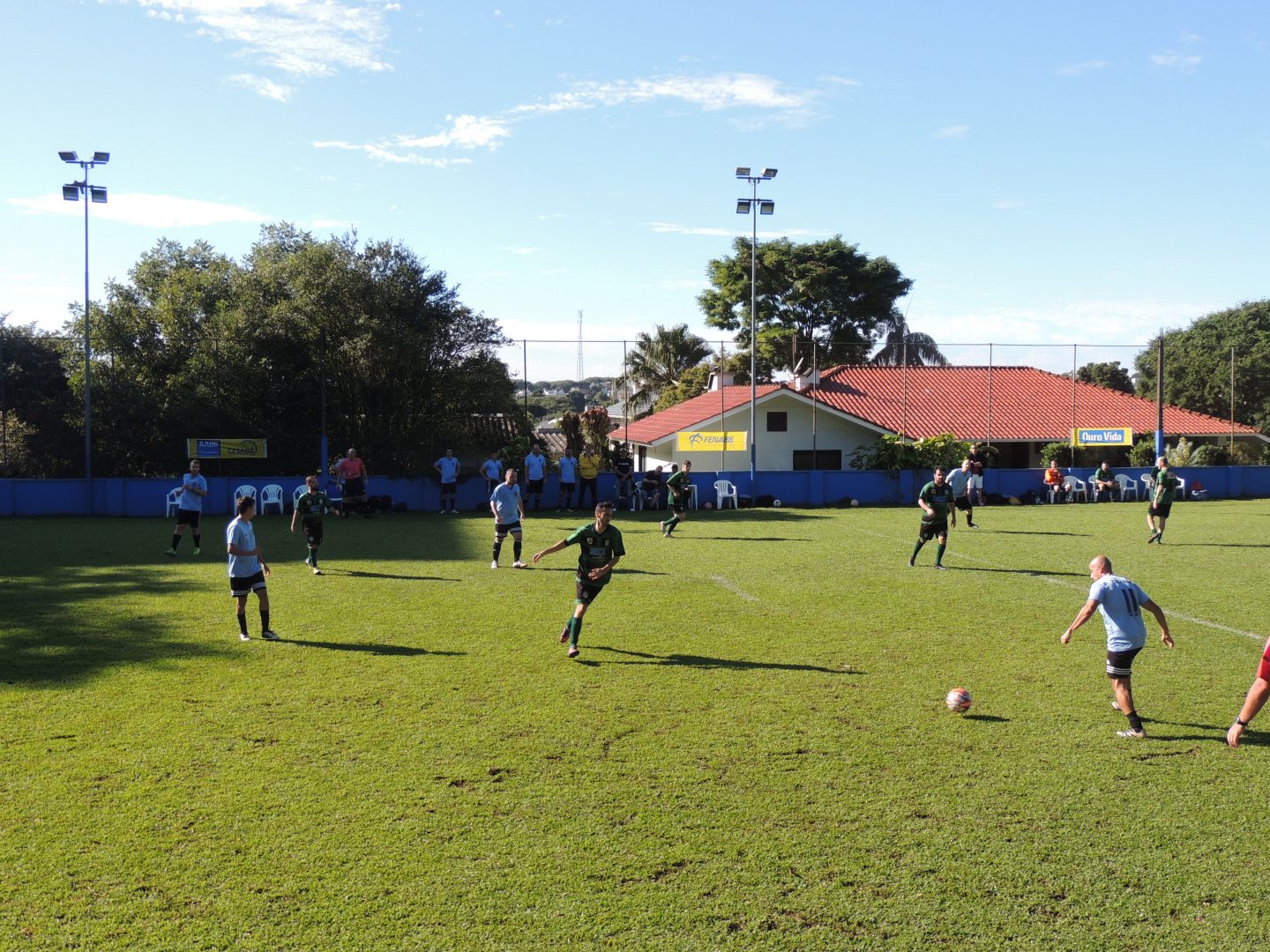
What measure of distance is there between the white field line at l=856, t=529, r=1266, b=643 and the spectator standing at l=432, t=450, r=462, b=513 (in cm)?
1086

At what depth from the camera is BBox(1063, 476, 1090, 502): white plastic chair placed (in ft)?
104

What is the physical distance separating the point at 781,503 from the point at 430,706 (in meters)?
22.7

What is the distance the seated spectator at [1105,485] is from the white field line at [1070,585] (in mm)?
12171

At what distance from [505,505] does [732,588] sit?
13.8ft

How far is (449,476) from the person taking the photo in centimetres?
2711

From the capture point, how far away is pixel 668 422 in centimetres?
4100

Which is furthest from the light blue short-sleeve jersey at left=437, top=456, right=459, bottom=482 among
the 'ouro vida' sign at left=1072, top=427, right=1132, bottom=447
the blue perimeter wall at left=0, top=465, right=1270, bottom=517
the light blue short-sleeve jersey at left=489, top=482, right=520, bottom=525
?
the 'ouro vida' sign at left=1072, top=427, right=1132, bottom=447

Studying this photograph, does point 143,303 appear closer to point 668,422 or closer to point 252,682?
point 668,422

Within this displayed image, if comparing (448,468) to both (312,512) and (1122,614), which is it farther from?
(1122,614)

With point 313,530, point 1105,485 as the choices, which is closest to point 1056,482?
point 1105,485

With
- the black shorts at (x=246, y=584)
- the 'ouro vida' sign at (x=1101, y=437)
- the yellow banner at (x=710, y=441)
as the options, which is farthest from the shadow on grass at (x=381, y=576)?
the 'ouro vida' sign at (x=1101, y=437)

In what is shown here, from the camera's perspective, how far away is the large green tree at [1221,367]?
55.4m

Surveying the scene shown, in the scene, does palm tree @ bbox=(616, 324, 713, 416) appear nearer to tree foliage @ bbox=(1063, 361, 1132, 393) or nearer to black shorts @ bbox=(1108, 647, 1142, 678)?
tree foliage @ bbox=(1063, 361, 1132, 393)

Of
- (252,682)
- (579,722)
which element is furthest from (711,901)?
(252,682)
